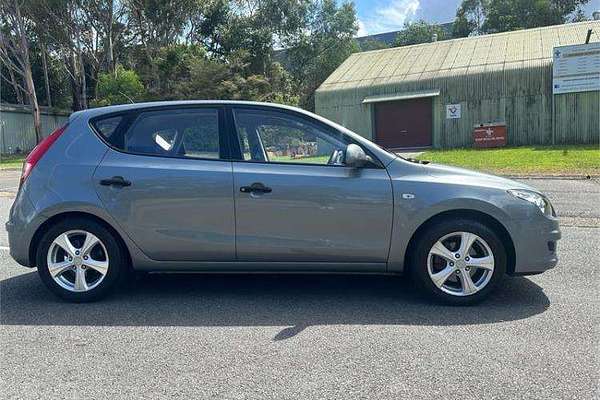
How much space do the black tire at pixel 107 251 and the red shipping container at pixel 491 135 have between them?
83.4 ft

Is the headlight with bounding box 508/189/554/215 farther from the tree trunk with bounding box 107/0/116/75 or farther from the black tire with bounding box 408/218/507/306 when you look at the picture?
the tree trunk with bounding box 107/0/116/75

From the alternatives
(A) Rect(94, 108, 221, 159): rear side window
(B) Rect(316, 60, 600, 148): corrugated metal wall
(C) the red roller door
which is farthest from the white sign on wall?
(A) Rect(94, 108, 221, 159): rear side window

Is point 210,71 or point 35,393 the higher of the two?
point 210,71

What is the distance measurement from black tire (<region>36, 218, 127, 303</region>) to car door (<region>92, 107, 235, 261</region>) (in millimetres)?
193

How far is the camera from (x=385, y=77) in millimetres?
31078

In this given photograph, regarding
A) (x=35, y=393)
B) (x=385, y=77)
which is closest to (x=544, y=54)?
(x=385, y=77)

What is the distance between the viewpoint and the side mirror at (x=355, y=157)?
169 inches

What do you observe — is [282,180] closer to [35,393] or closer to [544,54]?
[35,393]

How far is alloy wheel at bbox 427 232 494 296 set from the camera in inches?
171

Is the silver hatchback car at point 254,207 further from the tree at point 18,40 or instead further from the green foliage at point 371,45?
the green foliage at point 371,45

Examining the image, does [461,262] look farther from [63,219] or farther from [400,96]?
[400,96]

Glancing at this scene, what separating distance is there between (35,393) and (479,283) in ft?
11.0

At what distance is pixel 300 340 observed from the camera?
3785 mm

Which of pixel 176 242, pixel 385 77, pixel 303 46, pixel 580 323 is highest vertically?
pixel 303 46
